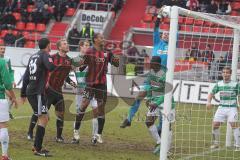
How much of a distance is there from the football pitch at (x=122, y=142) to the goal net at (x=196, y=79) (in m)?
0.02

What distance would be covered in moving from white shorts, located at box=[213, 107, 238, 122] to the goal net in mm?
555

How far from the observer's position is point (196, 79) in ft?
73.3

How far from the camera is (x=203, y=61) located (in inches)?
748

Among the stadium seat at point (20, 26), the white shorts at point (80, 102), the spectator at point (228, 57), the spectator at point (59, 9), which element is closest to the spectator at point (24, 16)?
the stadium seat at point (20, 26)

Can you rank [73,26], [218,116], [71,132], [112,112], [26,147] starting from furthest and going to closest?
[73,26], [112,112], [71,132], [218,116], [26,147]

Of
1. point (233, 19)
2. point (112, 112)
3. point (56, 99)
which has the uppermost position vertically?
point (233, 19)

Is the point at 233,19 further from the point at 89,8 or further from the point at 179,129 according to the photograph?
the point at 89,8

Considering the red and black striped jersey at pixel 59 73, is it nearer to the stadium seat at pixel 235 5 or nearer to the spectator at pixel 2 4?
the stadium seat at pixel 235 5

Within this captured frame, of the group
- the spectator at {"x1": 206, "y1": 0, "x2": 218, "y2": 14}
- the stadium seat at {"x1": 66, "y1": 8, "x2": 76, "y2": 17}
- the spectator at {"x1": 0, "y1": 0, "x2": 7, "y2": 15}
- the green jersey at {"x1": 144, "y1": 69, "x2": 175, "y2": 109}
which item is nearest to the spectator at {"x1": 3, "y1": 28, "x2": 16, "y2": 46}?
the spectator at {"x1": 0, "y1": 0, "x2": 7, "y2": 15}

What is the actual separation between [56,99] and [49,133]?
1.71 metres

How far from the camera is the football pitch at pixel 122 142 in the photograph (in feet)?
38.2

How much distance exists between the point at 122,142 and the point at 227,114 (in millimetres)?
2426

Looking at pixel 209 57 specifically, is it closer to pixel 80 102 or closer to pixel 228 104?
pixel 228 104

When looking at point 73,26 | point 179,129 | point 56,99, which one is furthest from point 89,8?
point 56,99
